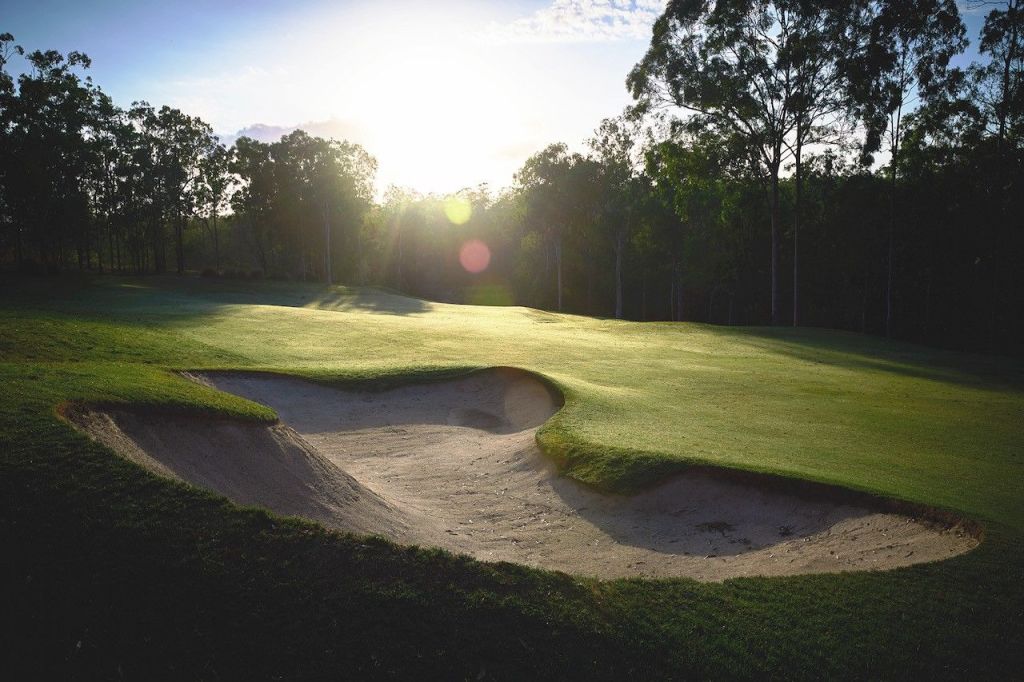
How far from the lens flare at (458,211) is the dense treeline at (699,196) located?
5.61 feet

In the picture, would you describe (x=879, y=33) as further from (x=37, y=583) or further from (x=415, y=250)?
→ (x=415, y=250)

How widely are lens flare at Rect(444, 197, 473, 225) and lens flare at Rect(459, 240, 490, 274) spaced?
14.0 ft

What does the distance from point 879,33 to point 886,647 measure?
47167mm

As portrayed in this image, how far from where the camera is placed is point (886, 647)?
5887 millimetres

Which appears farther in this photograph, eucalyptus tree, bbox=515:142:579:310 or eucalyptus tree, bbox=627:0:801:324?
eucalyptus tree, bbox=515:142:579:310

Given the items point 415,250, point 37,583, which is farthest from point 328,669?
point 415,250

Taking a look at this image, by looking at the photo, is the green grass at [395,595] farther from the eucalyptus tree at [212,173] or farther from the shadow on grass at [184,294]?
the eucalyptus tree at [212,173]

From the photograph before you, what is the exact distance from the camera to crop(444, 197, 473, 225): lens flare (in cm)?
10428

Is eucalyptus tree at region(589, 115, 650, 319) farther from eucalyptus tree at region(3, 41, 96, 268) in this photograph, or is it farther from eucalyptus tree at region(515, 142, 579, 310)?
eucalyptus tree at region(3, 41, 96, 268)

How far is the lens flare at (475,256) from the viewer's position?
334ft

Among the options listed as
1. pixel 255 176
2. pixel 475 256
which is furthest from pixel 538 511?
pixel 475 256

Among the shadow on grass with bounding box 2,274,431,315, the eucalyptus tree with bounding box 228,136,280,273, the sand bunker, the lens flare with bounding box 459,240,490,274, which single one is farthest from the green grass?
the lens flare with bounding box 459,240,490,274

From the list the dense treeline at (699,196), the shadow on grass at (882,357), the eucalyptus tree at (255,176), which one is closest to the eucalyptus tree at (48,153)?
the dense treeline at (699,196)

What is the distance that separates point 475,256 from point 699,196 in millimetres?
39286
